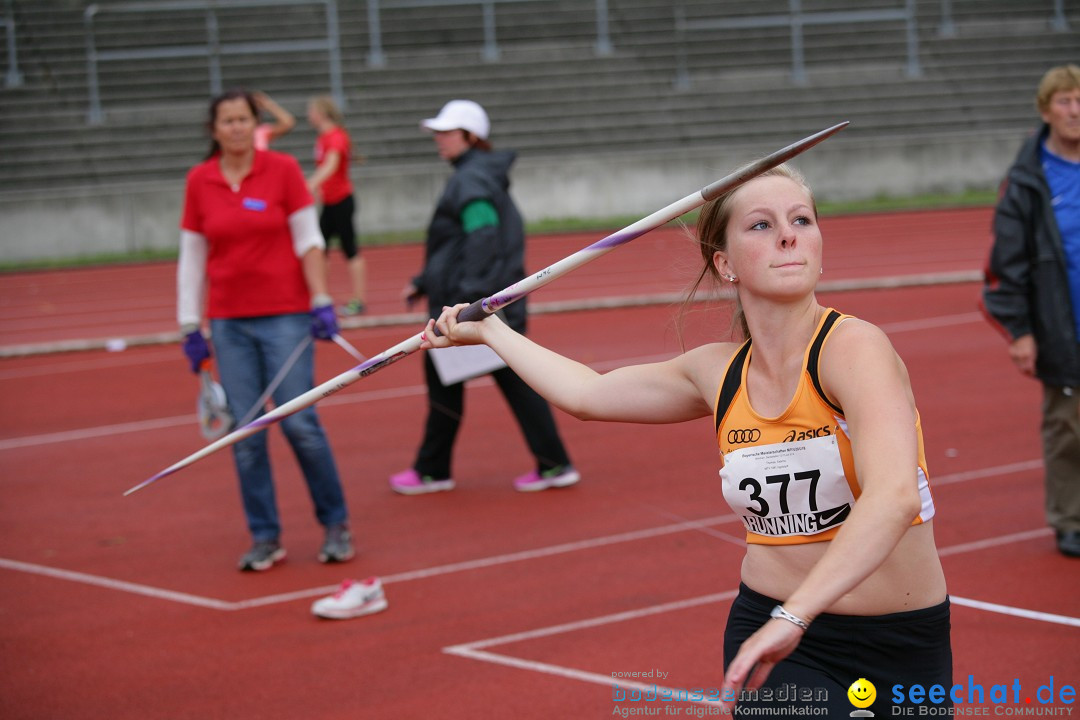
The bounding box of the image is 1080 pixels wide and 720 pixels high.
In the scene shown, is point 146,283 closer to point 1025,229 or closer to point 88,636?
point 88,636

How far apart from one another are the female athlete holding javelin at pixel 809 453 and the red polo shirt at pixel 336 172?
11.0m

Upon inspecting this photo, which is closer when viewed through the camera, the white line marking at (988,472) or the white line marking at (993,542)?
the white line marking at (993,542)

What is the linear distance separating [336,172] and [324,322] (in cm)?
765

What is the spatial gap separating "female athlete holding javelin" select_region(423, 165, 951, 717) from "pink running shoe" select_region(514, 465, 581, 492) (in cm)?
443

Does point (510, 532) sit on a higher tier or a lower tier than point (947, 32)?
lower

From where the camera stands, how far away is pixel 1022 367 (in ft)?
18.9

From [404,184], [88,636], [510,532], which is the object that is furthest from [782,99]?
[88,636]

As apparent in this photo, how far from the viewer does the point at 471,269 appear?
7008 millimetres

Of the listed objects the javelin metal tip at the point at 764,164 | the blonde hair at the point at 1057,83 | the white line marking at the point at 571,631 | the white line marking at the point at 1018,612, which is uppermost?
the blonde hair at the point at 1057,83

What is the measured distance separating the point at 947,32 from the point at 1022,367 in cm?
2490

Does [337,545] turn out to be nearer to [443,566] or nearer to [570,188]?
[443,566]

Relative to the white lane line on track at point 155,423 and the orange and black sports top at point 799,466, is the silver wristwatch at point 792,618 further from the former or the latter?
the white lane line on track at point 155,423

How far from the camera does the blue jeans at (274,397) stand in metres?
6.21

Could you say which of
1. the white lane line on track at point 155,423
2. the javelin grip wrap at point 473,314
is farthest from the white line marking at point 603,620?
the white lane line on track at point 155,423
